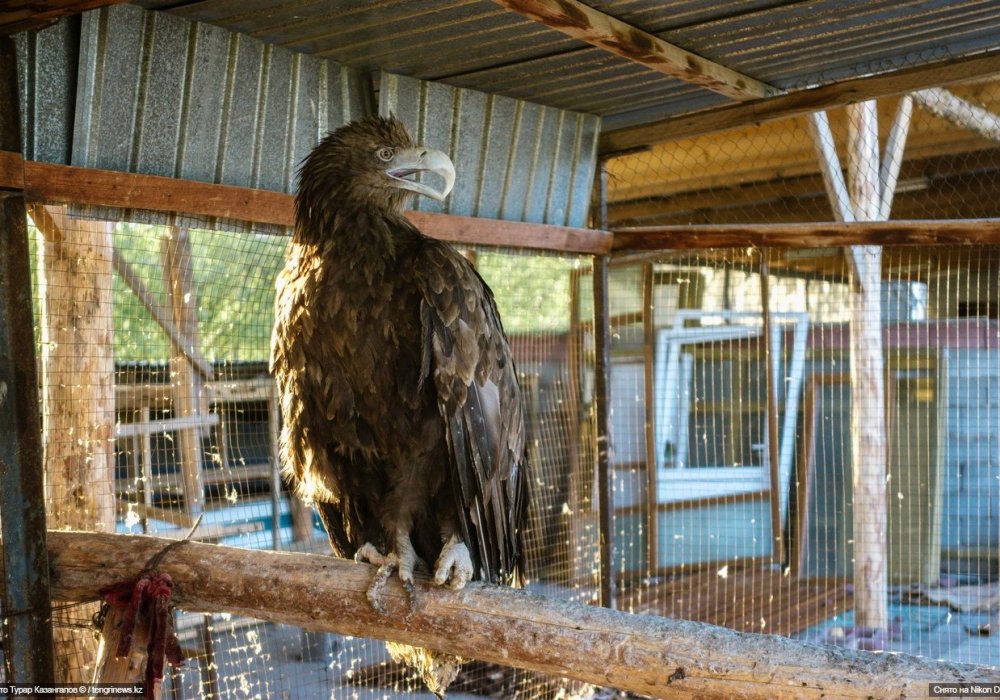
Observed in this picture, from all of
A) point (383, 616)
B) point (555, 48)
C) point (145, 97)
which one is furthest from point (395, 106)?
point (383, 616)

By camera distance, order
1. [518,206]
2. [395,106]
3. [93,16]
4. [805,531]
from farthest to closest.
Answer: [805,531]
[518,206]
[395,106]
[93,16]

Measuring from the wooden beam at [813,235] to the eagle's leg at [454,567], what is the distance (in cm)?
240

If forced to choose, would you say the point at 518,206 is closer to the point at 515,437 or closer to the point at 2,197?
the point at 515,437

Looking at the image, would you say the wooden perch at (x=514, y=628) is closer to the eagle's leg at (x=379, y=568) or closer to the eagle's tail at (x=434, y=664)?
the eagle's leg at (x=379, y=568)

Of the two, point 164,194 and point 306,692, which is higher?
point 164,194

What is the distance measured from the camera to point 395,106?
175 inches

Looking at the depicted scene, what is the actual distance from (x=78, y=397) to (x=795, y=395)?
5.88 m

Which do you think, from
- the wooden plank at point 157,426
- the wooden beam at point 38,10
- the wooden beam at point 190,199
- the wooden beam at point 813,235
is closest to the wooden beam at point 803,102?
the wooden beam at point 813,235

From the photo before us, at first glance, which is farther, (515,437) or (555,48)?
(555,48)

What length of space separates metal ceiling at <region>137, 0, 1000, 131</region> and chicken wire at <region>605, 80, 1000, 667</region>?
2.42 m

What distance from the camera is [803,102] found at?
4.66 metres

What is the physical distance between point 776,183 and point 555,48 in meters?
4.63

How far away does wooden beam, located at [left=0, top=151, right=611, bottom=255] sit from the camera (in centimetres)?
319

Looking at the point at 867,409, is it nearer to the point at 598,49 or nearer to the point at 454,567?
the point at 598,49
